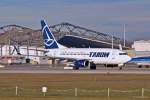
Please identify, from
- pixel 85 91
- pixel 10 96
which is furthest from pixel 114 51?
pixel 10 96

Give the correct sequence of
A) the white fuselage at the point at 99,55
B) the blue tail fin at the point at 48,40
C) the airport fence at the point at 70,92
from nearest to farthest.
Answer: the airport fence at the point at 70,92 → the white fuselage at the point at 99,55 → the blue tail fin at the point at 48,40

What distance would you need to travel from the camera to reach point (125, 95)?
5638 cm

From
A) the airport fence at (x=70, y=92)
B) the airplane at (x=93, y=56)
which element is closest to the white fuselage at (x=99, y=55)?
the airplane at (x=93, y=56)

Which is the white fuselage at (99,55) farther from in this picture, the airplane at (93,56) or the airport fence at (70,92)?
the airport fence at (70,92)

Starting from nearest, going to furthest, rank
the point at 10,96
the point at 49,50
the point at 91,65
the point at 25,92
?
1. the point at 10,96
2. the point at 25,92
3. the point at 91,65
4. the point at 49,50

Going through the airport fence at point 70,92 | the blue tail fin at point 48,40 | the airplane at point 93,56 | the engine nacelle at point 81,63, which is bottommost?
the airport fence at point 70,92

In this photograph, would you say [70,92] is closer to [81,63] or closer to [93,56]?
[81,63]

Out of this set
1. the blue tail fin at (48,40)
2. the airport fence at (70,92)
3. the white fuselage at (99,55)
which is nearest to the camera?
the airport fence at (70,92)

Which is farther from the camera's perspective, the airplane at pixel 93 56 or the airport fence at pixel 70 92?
the airplane at pixel 93 56

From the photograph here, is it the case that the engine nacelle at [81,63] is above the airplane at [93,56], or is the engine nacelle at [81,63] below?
below

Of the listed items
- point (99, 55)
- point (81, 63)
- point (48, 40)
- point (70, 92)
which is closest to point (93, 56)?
point (99, 55)

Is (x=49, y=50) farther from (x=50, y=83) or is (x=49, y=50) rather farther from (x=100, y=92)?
(x=100, y=92)

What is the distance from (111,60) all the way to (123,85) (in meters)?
53.4

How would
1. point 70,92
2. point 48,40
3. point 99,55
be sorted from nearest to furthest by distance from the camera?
point 70,92
point 99,55
point 48,40
